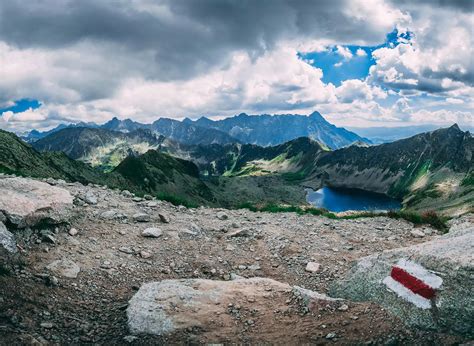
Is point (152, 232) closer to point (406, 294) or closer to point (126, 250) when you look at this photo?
point (126, 250)

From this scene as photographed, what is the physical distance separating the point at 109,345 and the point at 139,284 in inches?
147

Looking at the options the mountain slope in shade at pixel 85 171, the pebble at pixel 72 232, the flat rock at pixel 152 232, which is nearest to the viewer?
the pebble at pixel 72 232

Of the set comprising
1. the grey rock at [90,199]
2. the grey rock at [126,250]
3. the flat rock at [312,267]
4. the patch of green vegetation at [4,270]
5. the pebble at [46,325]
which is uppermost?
the grey rock at [90,199]

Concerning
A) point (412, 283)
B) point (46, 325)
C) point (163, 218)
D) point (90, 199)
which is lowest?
point (46, 325)

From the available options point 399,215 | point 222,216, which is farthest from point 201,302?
point 399,215

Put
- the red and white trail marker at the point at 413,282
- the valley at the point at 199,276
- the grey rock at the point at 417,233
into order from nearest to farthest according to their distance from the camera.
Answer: the valley at the point at 199,276 < the red and white trail marker at the point at 413,282 < the grey rock at the point at 417,233

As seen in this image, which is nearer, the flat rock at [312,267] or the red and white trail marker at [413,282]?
the red and white trail marker at [413,282]

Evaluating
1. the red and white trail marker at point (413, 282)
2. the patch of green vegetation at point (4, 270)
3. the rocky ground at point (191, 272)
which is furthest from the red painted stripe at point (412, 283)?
the patch of green vegetation at point (4, 270)

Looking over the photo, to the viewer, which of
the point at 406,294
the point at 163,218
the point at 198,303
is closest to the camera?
the point at 406,294

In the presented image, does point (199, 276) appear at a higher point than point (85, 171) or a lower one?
higher

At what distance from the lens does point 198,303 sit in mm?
10805

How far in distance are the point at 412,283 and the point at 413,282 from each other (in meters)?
0.04

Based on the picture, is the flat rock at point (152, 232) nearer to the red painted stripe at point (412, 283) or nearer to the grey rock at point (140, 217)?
the grey rock at point (140, 217)

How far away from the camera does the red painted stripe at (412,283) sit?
31.2ft
